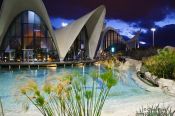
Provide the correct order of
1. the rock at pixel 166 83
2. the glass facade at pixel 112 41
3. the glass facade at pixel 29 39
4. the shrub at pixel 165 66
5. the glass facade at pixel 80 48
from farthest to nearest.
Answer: the glass facade at pixel 112 41 < the glass facade at pixel 80 48 < the glass facade at pixel 29 39 < the shrub at pixel 165 66 < the rock at pixel 166 83

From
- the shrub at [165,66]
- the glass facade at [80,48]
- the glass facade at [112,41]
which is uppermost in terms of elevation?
the glass facade at [112,41]

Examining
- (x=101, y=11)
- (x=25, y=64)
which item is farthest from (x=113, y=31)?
(x=25, y=64)

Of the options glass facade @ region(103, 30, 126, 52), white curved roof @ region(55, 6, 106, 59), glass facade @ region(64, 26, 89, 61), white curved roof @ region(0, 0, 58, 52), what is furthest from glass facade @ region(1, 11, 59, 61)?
glass facade @ region(103, 30, 126, 52)

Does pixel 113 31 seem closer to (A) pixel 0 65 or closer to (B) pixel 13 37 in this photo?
(B) pixel 13 37

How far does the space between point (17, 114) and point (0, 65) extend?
1895 centimetres

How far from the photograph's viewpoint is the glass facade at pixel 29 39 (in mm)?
31750

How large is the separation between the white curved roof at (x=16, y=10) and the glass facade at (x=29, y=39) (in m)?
0.60

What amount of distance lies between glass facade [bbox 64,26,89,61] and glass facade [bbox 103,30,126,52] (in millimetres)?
18008

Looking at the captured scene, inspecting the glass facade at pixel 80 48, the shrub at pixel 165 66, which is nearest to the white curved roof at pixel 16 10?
the glass facade at pixel 80 48

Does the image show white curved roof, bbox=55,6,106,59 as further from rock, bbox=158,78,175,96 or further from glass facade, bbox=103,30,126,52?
rock, bbox=158,78,175,96

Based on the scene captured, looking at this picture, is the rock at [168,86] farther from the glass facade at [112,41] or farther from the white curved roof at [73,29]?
the glass facade at [112,41]

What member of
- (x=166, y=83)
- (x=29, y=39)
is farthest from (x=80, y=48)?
(x=166, y=83)

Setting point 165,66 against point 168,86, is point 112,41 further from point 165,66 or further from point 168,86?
point 168,86

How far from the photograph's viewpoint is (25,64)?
25.4 metres
